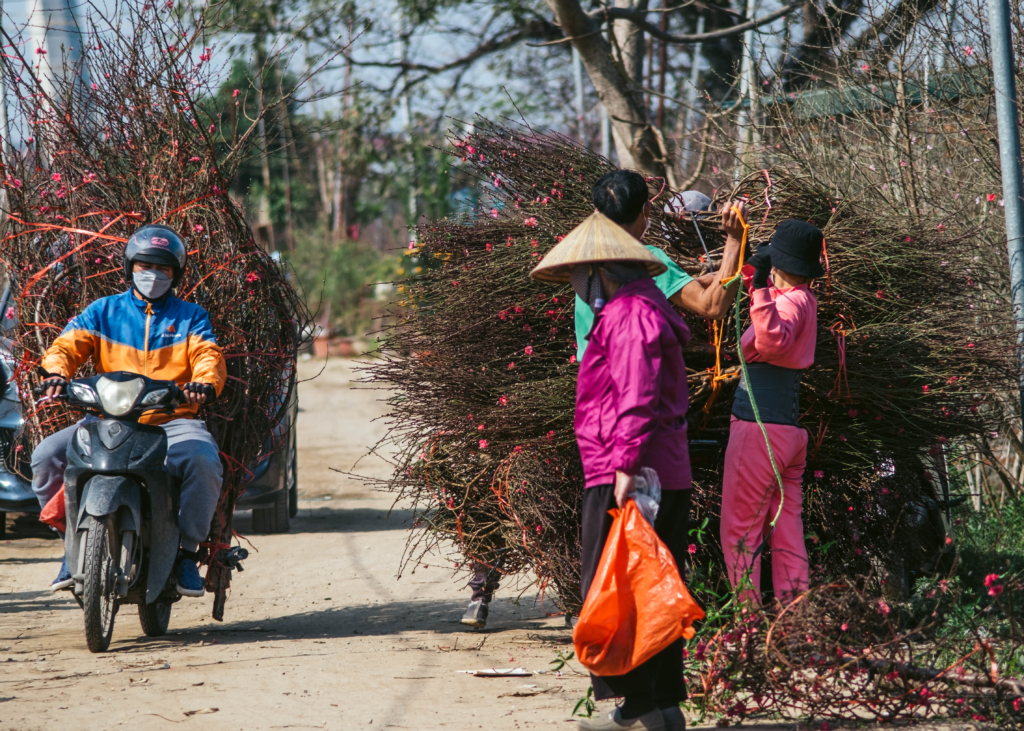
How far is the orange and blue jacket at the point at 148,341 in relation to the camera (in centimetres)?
450

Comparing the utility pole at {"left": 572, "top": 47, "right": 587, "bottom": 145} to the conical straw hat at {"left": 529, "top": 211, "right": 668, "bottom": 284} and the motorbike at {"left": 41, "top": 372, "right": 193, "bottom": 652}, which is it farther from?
the conical straw hat at {"left": 529, "top": 211, "right": 668, "bottom": 284}

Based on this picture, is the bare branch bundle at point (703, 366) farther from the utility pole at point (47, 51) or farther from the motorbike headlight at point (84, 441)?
the utility pole at point (47, 51)

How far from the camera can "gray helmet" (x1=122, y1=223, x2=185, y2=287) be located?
176 inches

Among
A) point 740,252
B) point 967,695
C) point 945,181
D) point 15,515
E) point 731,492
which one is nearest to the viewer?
point 967,695

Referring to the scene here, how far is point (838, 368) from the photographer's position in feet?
12.9

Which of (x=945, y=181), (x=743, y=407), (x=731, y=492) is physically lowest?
(x=731, y=492)

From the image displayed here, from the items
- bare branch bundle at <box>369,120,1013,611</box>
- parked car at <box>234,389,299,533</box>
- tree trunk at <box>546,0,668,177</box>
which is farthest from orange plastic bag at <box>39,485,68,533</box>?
tree trunk at <box>546,0,668,177</box>

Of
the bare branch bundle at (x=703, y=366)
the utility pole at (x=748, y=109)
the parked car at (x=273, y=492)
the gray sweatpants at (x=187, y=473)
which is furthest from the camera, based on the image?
the parked car at (x=273, y=492)

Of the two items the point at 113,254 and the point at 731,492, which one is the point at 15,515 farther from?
the point at 731,492

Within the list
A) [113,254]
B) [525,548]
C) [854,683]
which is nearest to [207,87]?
[113,254]

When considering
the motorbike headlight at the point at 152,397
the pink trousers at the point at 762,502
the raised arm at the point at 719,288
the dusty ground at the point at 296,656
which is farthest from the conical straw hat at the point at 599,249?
the motorbike headlight at the point at 152,397

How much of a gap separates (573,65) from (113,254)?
17.4 m

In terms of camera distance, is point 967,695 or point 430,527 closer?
point 967,695

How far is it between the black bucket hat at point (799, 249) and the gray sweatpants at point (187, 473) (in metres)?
2.54
